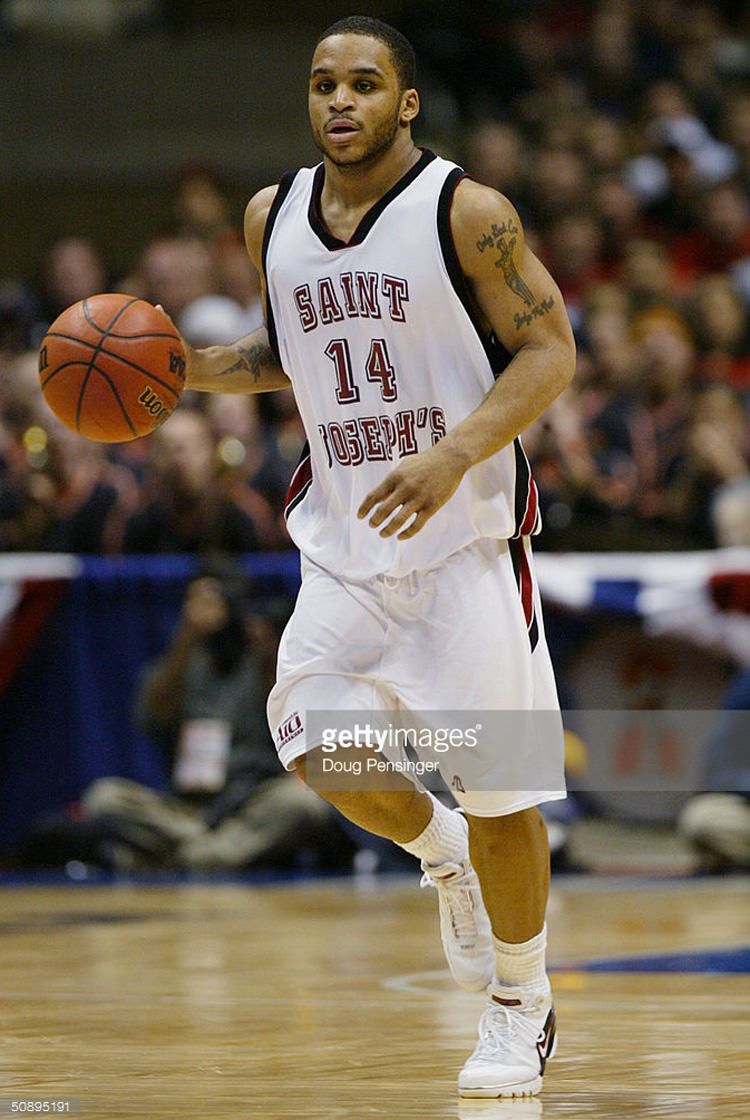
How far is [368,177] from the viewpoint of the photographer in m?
4.98

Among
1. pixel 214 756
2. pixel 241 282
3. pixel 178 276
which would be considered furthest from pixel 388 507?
pixel 241 282

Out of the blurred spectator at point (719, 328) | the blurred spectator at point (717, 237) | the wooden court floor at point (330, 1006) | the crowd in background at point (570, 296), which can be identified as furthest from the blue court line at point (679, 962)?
the blurred spectator at point (717, 237)

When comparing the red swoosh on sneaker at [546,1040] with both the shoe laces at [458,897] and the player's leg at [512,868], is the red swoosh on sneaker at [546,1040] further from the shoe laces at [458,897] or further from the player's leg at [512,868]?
the shoe laces at [458,897]

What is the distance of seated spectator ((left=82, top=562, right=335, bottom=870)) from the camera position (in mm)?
10289

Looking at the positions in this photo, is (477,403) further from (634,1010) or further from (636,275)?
(636,275)

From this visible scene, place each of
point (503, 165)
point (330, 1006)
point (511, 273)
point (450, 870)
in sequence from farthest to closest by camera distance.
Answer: point (503, 165), point (330, 1006), point (450, 870), point (511, 273)

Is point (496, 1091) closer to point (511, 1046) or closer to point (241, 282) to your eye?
point (511, 1046)

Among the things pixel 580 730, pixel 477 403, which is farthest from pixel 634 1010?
pixel 580 730

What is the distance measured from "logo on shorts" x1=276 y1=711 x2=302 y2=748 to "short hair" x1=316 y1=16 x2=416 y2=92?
1.54 m

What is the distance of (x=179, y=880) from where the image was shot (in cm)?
1016

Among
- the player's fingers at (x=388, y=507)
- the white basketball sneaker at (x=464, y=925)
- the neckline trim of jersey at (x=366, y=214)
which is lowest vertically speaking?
the white basketball sneaker at (x=464, y=925)

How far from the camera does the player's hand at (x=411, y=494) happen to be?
14.8 feet

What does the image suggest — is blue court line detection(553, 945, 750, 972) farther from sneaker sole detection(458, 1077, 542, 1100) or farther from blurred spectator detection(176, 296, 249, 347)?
blurred spectator detection(176, 296, 249, 347)

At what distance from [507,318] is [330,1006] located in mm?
2267
